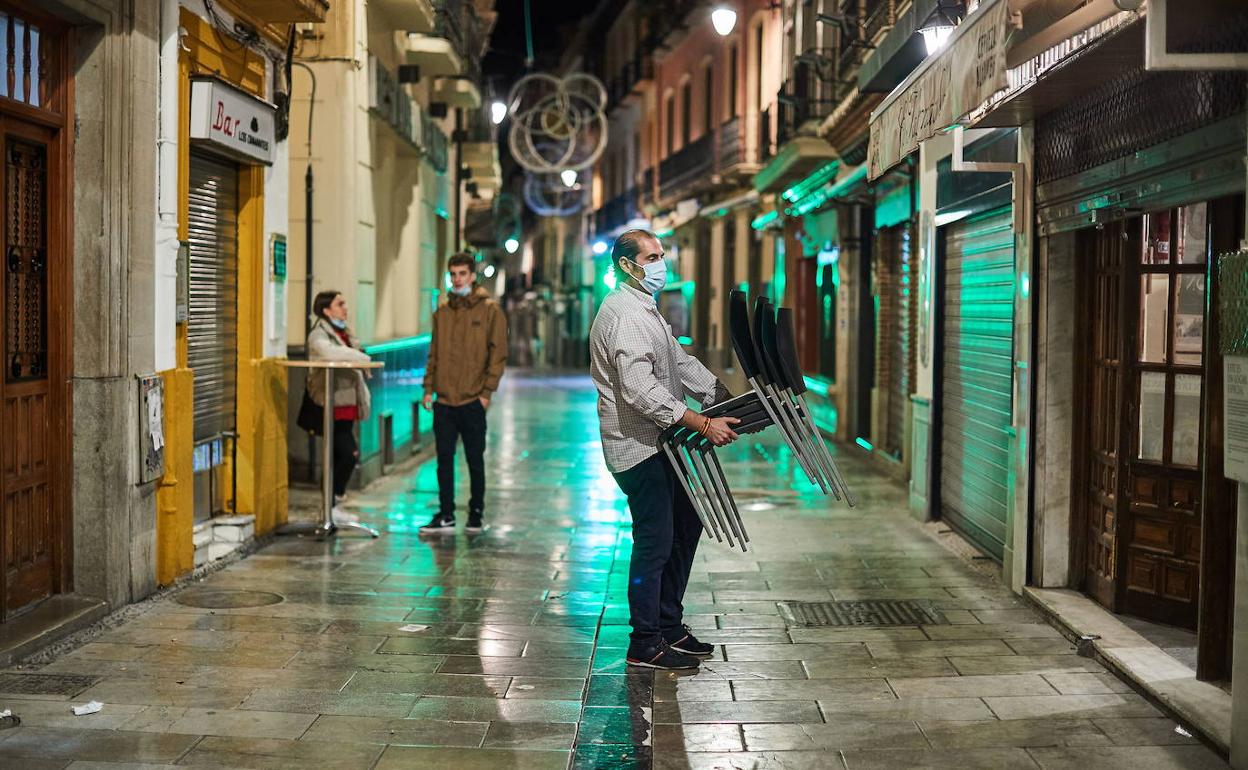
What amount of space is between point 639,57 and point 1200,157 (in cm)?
3164

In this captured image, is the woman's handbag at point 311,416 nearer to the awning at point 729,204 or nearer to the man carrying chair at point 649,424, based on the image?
the man carrying chair at point 649,424

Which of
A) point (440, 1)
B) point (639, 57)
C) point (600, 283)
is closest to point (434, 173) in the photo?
point (440, 1)

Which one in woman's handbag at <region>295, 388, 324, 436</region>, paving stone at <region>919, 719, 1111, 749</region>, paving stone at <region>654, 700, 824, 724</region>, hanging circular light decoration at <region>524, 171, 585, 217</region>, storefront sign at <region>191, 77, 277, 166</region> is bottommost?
paving stone at <region>654, 700, 824, 724</region>

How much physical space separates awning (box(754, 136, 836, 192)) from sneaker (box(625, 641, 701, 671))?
12.7 m

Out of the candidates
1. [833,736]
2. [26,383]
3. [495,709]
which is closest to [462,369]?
[26,383]

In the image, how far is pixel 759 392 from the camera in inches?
238

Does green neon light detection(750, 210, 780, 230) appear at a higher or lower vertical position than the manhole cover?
higher

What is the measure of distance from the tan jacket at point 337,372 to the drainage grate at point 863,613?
3749 mm

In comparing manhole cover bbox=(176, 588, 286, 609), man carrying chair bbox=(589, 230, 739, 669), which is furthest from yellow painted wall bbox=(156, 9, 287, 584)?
man carrying chair bbox=(589, 230, 739, 669)

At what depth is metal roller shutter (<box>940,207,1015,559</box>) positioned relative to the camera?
8.80 m

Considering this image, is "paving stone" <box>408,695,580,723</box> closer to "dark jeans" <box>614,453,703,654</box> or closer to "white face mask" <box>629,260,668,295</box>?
"dark jeans" <box>614,453,703,654</box>

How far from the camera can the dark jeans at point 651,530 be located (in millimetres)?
6266

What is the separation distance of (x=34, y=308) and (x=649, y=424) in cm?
313

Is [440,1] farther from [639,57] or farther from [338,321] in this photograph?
[639,57]
